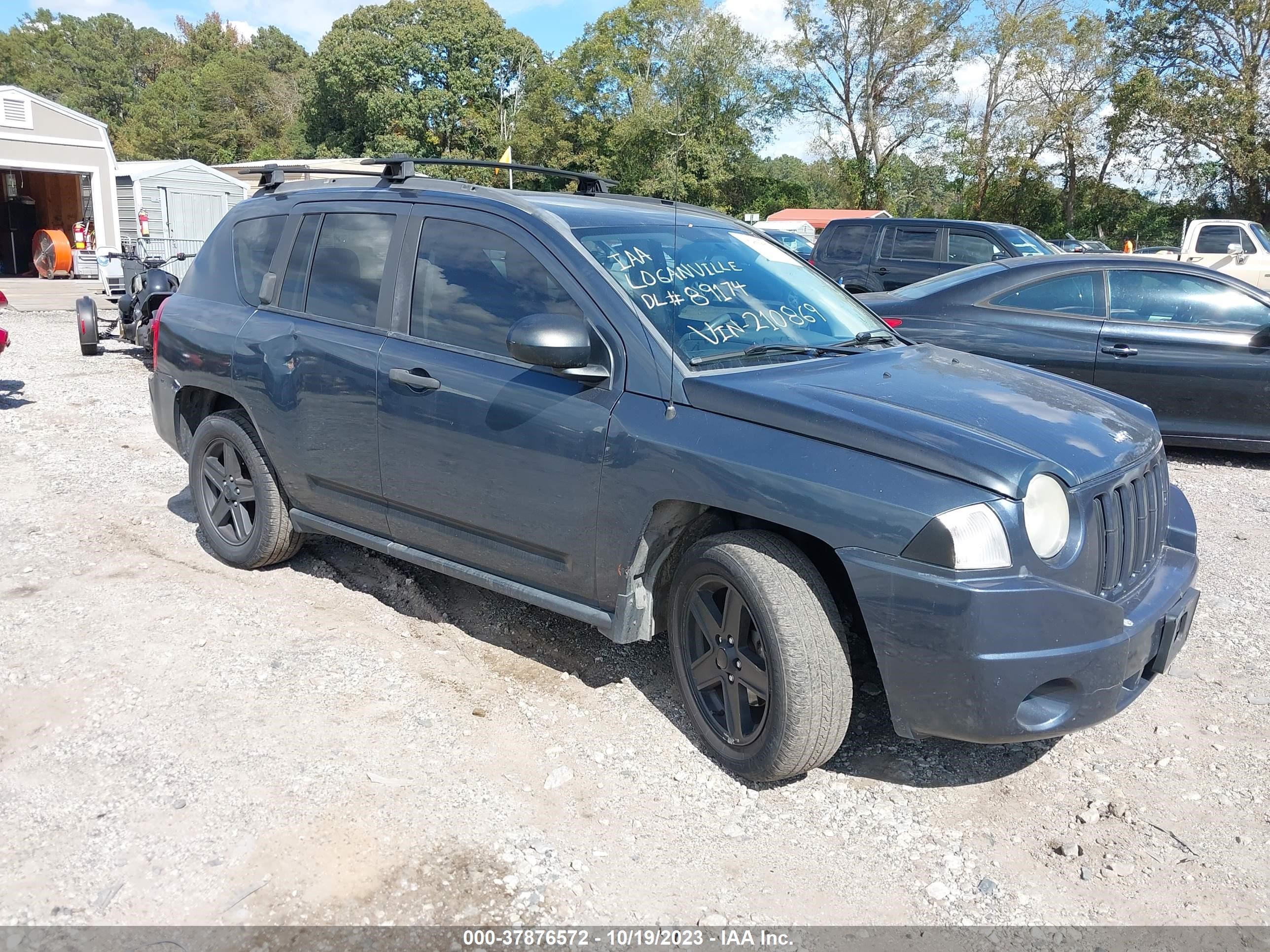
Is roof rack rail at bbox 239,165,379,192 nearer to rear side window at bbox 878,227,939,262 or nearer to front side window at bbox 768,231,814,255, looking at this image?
rear side window at bbox 878,227,939,262

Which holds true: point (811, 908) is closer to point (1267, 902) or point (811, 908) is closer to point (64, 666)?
point (1267, 902)

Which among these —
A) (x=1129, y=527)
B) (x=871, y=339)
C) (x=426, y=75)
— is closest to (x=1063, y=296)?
(x=871, y=339)

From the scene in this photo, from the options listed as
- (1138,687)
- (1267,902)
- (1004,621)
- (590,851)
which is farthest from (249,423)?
(1267,902)

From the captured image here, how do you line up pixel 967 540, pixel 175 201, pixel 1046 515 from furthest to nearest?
pixel 175 201
pixel 1046 515
pixel 967 540

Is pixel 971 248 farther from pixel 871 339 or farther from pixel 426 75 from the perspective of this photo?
pixel 426 75

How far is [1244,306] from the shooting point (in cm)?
738

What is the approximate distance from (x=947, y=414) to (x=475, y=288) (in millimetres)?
1876

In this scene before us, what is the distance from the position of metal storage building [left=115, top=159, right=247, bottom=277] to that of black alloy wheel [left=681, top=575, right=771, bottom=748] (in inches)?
949

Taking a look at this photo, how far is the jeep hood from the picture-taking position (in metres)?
2.91

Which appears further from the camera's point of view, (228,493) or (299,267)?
(228,493)

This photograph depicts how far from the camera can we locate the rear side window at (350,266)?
4.32 m

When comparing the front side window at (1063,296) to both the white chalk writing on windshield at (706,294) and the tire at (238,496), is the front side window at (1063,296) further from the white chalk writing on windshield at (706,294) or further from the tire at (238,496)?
the tire at (238,496)

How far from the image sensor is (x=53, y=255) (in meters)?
27.0

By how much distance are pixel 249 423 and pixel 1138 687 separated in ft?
13.1
